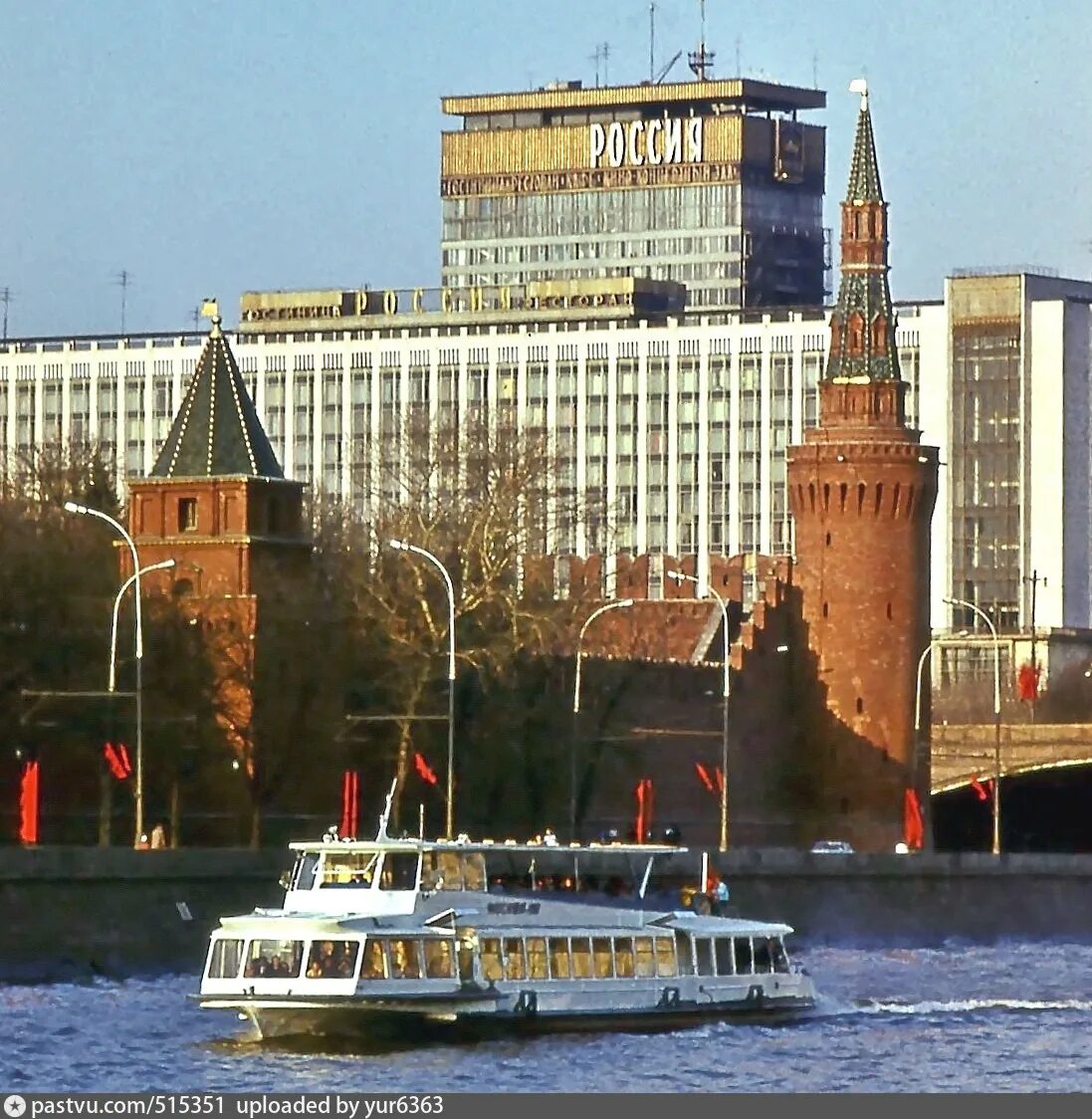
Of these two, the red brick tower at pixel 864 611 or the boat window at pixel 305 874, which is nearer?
the boat window at pixel 305 874

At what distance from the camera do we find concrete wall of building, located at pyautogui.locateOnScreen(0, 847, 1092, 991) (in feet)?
326

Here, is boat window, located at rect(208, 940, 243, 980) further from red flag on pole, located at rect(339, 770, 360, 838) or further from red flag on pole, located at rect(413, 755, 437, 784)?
red flag on pole, located at rect(413, 755, 437, 784)

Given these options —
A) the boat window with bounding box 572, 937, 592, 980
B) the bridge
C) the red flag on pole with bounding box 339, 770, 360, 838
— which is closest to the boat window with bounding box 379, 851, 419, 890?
the boat window with bounding box 572, 937, 592, 980

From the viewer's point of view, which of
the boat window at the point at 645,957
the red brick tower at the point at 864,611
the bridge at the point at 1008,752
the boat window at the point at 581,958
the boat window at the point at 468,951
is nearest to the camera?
the boat window at the point at 468,951

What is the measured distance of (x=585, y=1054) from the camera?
270ft

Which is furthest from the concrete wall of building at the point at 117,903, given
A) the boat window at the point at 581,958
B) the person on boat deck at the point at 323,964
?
the person on boat deck at the point at 323,964

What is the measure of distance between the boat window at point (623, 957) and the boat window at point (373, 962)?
21.5ft

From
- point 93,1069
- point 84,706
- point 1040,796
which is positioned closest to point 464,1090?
point 93,1069

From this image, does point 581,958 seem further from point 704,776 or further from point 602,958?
point 704,776

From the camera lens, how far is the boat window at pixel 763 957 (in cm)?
9031

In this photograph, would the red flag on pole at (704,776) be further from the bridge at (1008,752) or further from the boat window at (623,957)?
the boat window at (623,957)

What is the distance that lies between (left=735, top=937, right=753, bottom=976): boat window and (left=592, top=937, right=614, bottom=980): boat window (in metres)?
3.78

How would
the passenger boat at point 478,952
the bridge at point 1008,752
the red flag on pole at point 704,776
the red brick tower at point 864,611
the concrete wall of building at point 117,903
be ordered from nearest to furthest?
1. the passenger boat at point 478,952
2. the concrete wall of building at point 117,903
3. the red flag on pole at point 704,776
4. the red brick tower at point 864,611
5. the bridge at point 1008,752

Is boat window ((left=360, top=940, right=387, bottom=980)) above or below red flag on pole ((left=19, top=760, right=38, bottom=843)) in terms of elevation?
below
